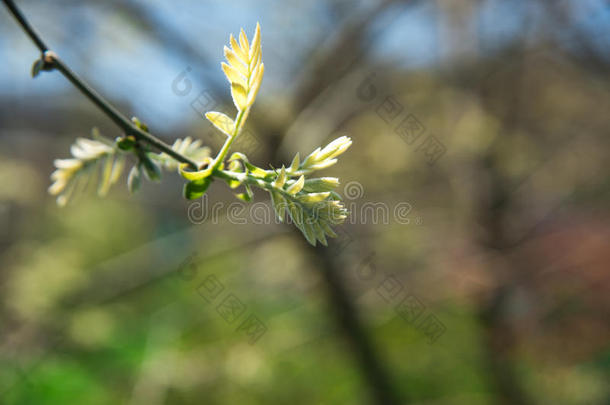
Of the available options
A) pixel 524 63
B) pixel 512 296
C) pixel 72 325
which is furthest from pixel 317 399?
pixel 524 63

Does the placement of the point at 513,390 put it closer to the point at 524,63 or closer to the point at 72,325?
the point at 524,63

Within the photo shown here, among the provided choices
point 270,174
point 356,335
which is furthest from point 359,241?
point 270,174

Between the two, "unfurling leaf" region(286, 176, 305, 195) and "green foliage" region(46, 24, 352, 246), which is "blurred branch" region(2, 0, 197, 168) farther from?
"unfurling leaf" region(286, 176, 305, 195)

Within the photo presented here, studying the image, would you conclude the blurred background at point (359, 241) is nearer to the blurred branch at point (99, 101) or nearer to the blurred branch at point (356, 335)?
the blurred branch at point (356, 335)

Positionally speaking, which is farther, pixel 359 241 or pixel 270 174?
pixel 359 241

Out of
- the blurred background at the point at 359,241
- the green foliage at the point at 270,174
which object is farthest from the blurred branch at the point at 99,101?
the blurred background at the point at 359,241

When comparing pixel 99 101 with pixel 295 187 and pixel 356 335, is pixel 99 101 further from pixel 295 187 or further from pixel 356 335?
pixel 356 335

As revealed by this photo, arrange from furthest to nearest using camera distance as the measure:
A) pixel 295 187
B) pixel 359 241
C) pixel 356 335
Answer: pixel 359 241
pixel 356 335
pixel 295 187

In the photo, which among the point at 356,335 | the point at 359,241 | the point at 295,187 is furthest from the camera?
the point at 359,241
